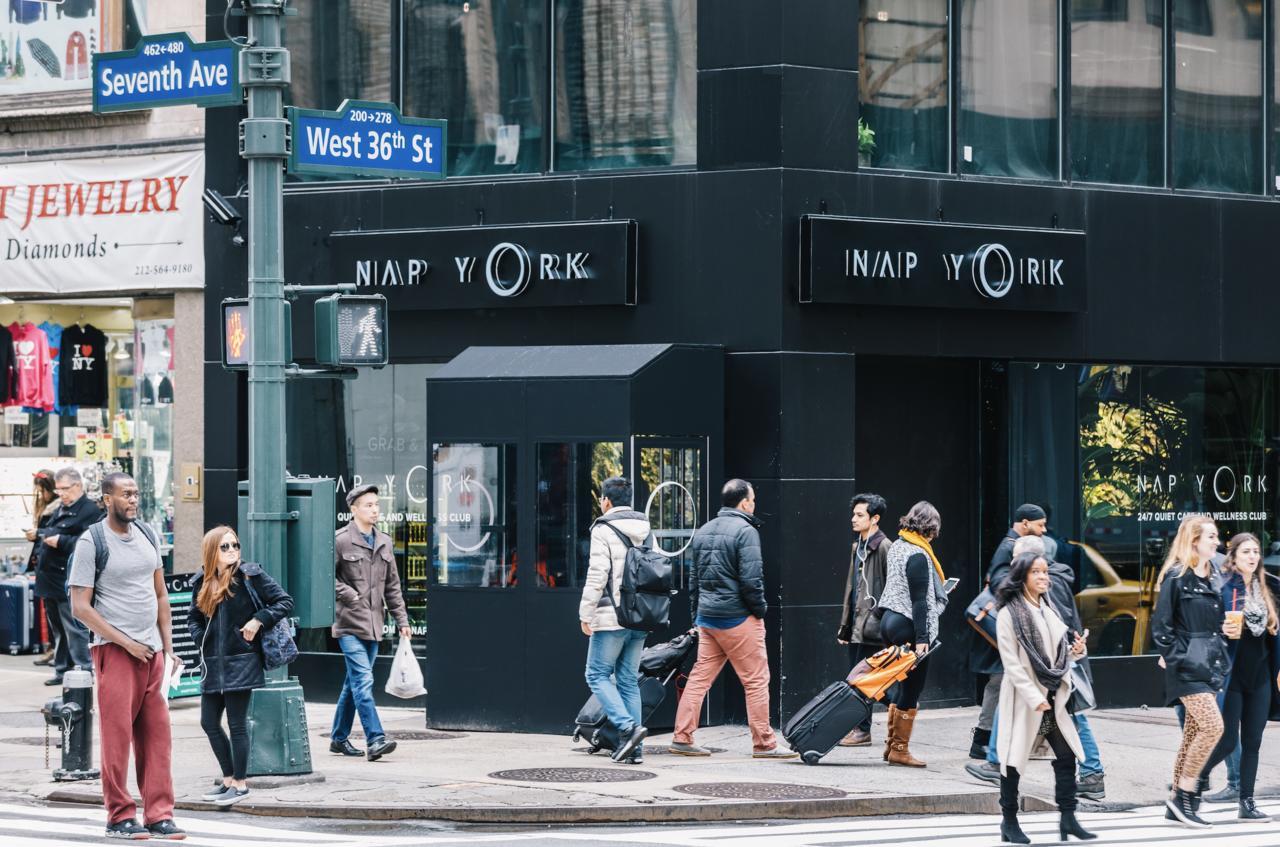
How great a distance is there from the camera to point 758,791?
40.8 ft

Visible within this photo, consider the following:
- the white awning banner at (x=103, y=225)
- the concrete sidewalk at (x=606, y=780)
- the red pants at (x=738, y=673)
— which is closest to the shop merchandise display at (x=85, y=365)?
the white awning banner at (x=103, y=225)

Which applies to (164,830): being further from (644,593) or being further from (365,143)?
(365,143)

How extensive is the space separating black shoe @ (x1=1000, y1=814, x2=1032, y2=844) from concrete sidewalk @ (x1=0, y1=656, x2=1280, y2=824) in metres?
1.39

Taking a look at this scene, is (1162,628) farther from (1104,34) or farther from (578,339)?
(1104,34)

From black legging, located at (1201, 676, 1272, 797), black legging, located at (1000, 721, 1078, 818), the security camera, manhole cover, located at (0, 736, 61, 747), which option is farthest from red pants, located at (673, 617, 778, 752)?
the security camera

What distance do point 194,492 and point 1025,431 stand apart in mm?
7298

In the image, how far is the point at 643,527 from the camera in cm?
1377

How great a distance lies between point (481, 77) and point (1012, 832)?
8.31 meters

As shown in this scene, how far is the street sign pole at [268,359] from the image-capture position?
41.0 feet

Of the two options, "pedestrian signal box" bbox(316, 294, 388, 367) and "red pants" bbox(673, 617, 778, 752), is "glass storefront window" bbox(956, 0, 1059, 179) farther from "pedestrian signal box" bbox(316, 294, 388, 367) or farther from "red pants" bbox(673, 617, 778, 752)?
"pedestrian signal box" bbox(316, 294, 388, 367)

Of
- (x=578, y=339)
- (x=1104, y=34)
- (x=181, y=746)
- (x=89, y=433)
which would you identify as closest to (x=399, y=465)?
(x=578, y=339)

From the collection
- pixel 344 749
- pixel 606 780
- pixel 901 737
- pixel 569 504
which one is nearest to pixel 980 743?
pixel 901 737

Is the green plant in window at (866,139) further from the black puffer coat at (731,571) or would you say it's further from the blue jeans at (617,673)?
the blue jeans at (617,673)

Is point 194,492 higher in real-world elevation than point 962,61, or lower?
lower
